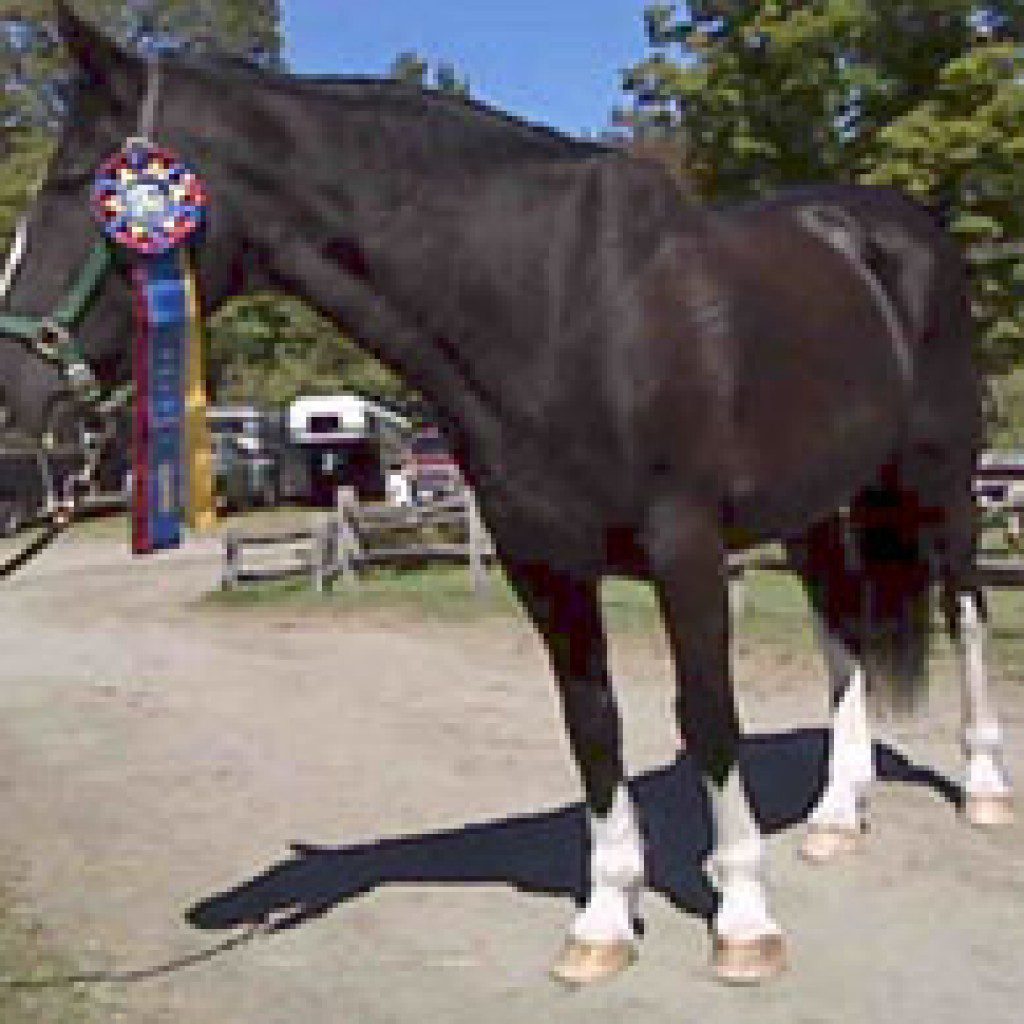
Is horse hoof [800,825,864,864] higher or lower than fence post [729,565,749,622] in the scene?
lower

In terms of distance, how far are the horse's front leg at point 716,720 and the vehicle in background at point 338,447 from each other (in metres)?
28.2

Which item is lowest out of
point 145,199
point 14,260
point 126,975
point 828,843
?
point 126,975

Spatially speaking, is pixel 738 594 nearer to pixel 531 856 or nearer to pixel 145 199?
pixel 531 856

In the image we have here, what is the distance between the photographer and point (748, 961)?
4.17m

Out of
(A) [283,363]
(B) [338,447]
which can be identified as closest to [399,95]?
(B) [338,447]

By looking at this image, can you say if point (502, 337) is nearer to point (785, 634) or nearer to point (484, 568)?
point (785, 634)

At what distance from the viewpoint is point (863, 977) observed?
4164 mm

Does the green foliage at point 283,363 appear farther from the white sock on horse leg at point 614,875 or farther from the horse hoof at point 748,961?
the horse hoof at point 748,961

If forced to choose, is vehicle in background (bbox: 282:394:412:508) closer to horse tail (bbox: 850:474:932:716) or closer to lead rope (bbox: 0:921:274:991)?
horse tail (bbox: 850:474:932:716)

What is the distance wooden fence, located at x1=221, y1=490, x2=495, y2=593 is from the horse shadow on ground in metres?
9.01

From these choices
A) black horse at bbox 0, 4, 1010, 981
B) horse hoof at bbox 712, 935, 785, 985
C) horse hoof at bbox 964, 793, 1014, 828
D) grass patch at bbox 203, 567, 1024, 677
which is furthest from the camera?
grass patch at bbox 203, 567, 1024, 677

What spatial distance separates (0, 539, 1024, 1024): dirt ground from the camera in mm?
4156

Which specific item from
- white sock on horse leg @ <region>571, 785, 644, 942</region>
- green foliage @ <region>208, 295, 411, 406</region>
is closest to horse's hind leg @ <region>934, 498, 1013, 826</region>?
white sock on horse leg @ <region>571, 785, 644, 942</region>

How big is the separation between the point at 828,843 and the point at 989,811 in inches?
26.1
